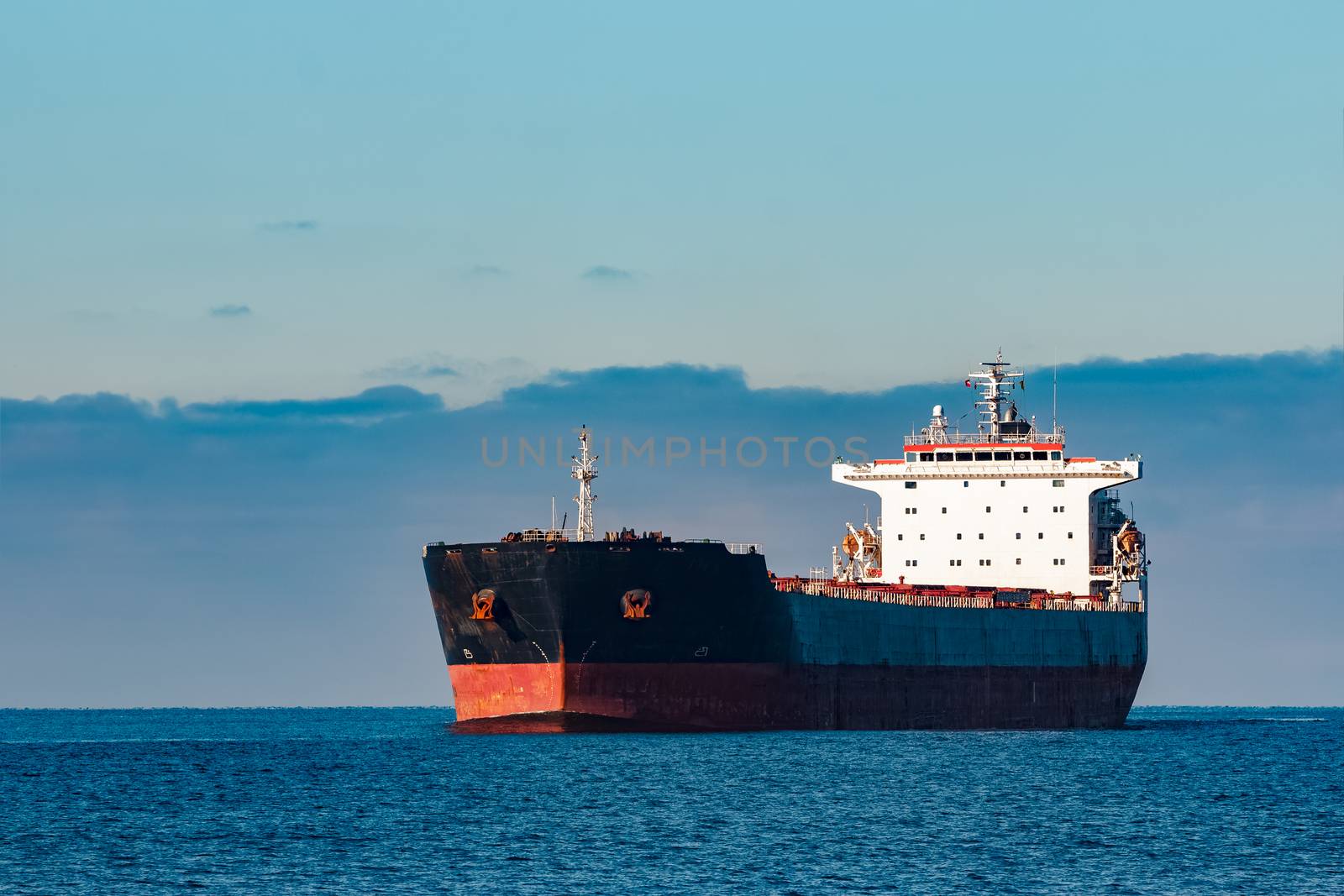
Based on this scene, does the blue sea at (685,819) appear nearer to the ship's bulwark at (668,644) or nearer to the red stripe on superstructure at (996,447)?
the ship's bulwark at (668,644)

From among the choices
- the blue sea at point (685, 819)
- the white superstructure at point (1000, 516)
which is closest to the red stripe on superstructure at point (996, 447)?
the white superstructure at point (1000, 516)

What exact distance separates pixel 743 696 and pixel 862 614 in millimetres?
5466

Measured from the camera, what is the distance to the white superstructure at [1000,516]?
222ft

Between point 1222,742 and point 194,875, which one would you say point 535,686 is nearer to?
point 194,875

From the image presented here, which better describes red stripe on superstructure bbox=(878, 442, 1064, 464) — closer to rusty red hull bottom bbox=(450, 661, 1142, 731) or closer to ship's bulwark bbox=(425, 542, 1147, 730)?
rusty red hull bottom bbox=(450, 661, 1142, 731)

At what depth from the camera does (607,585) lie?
50594 millimetres

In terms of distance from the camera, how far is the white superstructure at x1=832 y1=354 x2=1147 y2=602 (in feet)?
222

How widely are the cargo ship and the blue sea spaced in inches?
57.1

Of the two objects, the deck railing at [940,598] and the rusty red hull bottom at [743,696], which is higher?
the deck railing at [940,598]

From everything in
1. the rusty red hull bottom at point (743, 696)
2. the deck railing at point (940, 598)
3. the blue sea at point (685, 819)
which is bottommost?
the blue sea at point (685, 819)

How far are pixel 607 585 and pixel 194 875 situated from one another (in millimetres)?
19692

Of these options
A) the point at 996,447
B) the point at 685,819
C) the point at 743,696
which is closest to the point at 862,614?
the point at 743,696

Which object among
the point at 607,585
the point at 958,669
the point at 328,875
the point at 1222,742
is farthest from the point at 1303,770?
the point at 328,875

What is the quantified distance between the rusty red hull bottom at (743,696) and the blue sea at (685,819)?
0.81m
